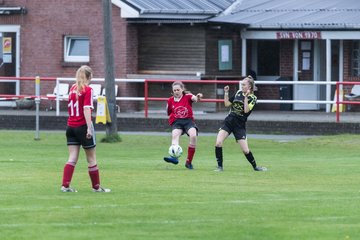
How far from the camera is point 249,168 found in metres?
20.5

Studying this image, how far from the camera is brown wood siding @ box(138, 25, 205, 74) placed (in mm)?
36156

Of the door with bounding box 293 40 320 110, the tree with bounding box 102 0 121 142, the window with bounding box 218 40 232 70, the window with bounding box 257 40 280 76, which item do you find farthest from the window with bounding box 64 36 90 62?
the tree with bounding box 102 0 121 142

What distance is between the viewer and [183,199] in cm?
1445

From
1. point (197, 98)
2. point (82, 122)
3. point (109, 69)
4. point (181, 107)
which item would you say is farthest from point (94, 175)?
point (109, 69)

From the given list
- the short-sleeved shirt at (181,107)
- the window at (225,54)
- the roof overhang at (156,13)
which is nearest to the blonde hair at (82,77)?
the short-sleeved shirt at (181,107)

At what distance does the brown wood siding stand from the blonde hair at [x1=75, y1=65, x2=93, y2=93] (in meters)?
20.8

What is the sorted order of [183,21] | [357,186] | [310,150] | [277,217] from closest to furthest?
[277,217] < [357,186] < [310,150] < [183,21]

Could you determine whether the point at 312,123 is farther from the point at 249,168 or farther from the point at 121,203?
the point at 121,203

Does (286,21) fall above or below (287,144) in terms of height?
above

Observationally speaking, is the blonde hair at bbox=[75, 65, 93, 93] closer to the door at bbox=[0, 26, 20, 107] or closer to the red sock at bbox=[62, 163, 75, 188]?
the red sock at bbox=[62, 163, 75, 188]

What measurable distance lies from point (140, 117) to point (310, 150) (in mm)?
7131

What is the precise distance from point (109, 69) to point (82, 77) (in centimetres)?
1382

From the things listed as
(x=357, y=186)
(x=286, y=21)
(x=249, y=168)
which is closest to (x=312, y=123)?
(x=286, y=21)

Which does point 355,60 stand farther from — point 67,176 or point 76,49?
point 67,176
